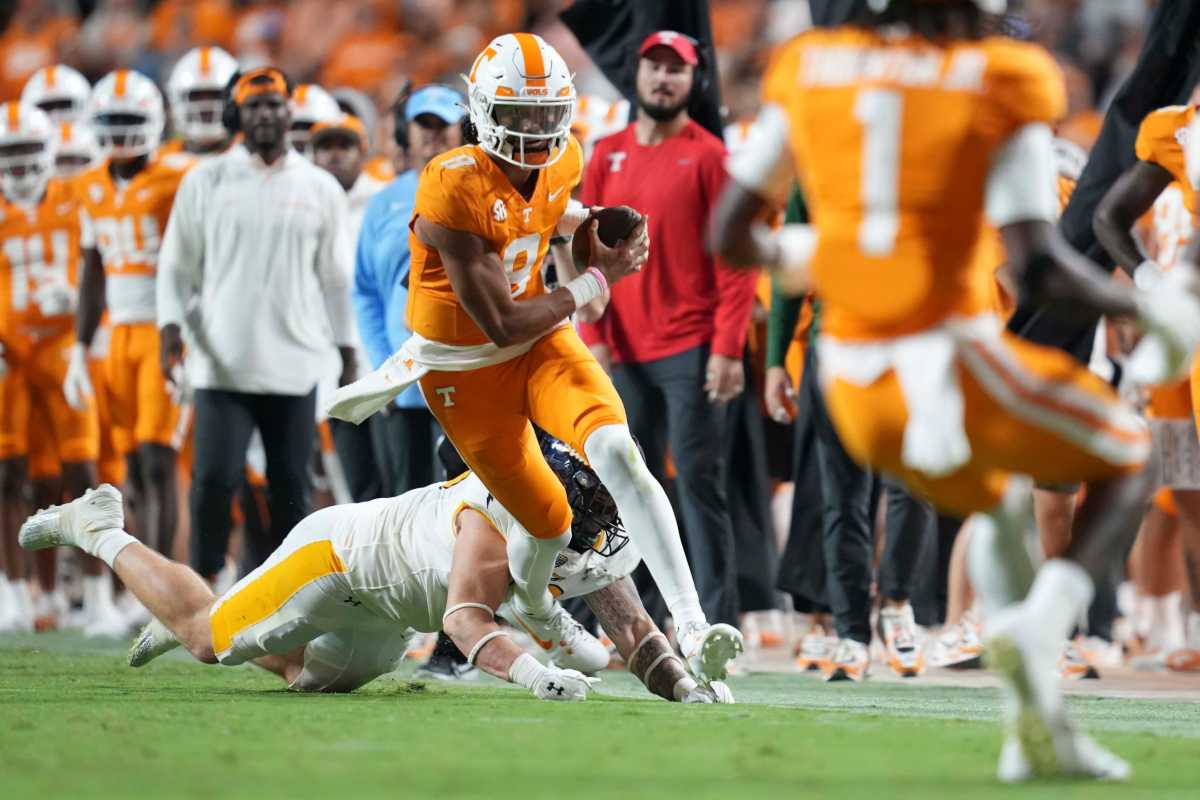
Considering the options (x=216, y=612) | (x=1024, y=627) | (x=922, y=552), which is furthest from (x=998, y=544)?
(x=922, y=552)

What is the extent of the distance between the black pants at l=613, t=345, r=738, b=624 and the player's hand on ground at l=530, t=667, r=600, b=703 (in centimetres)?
186

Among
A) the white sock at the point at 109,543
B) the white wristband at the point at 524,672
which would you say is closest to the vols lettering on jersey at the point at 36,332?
the white sock at the point at 109,543

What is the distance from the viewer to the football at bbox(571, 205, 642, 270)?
6.41 meters

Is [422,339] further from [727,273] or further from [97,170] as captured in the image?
[97,170]

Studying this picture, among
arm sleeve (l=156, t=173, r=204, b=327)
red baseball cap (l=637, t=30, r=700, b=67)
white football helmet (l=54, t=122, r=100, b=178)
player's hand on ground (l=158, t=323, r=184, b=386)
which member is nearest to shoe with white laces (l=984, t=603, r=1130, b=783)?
red baseball cap (l=637, t=30, r=700, b=67)

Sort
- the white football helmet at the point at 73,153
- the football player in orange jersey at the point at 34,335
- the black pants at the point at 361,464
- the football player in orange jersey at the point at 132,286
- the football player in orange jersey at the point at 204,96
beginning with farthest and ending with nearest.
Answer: the white football helmet at the point at 73,153, the football player in orange jersey at the point at 34,335, the football player in orange jersey at the point at 204,96, the football player in orange jersey at the point at 132,286, the black pants at the point at 361,464

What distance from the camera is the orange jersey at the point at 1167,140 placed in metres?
6.66

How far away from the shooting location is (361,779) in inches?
164

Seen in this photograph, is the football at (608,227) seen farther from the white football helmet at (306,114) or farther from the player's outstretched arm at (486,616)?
the white football helmet at (306,114)

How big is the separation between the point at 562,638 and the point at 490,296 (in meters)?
1.17

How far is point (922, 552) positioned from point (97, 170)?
482 cm

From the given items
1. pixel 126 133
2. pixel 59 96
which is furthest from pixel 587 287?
pixel 59 96

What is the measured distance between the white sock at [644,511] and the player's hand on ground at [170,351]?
345 cm

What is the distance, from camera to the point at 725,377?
788cm
